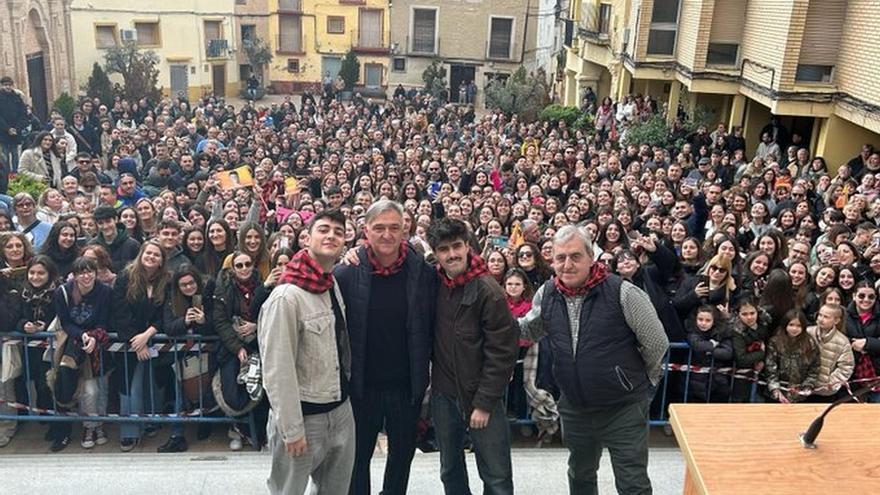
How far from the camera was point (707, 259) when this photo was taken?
672cm

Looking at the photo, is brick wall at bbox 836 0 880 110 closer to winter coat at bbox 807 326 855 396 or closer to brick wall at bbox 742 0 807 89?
brick wall at bbox 742 0 807 89

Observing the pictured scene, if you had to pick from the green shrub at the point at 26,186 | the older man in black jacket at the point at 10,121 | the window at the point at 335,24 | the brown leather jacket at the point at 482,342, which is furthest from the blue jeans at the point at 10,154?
the window at the point at 335,24

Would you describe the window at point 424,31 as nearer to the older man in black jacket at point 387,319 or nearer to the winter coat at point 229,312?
the winter coat at point 229,312

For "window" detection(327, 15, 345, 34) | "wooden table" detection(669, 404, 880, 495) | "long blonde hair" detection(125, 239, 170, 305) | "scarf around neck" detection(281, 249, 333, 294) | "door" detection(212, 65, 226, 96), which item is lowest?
"door" detection(212, 65, 226, 96)

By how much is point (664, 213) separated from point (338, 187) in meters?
4.45

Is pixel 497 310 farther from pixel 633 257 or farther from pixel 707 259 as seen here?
pixel 707 259

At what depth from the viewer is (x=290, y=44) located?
136ft

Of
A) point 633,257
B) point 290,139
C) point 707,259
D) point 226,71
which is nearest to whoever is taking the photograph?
point 633,257

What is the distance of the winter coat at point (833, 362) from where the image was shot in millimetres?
5379

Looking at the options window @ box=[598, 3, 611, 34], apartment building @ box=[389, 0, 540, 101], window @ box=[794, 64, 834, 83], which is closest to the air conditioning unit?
apartment building @ box=[389, 0, 540, 101]

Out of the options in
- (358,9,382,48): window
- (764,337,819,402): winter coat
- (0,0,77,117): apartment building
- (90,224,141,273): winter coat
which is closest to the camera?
(764,337,819,402): winter coat

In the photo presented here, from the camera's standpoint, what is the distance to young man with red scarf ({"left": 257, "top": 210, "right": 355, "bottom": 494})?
134 inches

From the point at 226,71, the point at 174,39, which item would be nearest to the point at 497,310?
the point at 174,39

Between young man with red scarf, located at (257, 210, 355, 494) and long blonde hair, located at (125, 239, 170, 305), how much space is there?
2.29m
